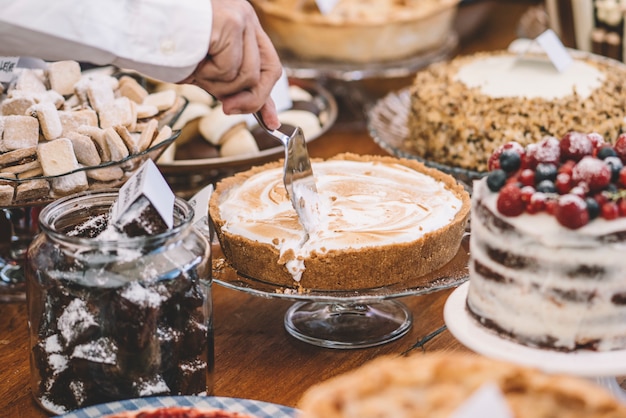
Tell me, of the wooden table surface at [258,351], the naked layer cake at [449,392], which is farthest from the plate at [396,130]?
the naked layer cake at [449,392]

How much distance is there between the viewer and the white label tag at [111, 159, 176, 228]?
123cm

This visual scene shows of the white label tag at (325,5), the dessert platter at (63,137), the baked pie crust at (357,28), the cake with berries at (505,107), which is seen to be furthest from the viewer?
the baked pie crust at (357,28)

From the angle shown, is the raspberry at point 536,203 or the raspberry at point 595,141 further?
the raspberry at point 595,141

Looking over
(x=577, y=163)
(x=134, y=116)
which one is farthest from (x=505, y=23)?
(x=577, y=163)

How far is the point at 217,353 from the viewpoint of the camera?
1524 millimetres

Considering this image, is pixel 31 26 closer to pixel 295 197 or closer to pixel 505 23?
pixel 295 197

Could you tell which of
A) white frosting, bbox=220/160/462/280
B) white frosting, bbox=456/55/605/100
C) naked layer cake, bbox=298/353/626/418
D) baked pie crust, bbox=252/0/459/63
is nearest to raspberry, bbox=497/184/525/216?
naked layer cake, bbox=298/353/626/418

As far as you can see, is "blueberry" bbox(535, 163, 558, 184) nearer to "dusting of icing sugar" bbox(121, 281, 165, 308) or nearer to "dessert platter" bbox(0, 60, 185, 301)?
"dusting of icing sugar" bbox(121, 281, 165, 308)

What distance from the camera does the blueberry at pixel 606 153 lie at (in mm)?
1143

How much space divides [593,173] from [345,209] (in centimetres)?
56

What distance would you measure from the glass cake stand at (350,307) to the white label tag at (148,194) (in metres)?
0.21

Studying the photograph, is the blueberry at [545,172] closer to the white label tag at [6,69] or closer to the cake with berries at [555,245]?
the cake with berries at [555,245]

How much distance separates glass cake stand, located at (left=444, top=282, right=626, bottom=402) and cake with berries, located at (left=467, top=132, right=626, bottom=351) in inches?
0.5

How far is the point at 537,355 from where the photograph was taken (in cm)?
110
